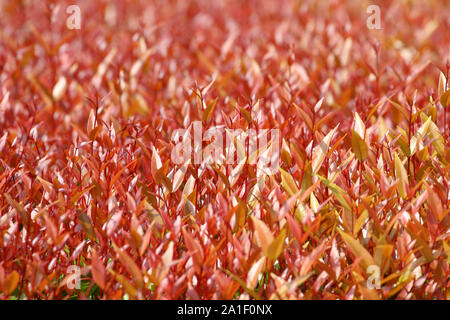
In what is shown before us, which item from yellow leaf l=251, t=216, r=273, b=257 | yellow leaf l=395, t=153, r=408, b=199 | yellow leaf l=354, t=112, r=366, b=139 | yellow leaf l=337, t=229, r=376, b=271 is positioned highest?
yellow leaf l=354, t=112, r=366, b=139

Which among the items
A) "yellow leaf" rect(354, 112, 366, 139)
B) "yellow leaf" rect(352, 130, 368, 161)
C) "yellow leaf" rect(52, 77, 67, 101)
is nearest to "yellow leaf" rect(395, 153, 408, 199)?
"yellow leaf" rect(352, 130, 368, 161)

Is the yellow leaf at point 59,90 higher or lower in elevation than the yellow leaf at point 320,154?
higher

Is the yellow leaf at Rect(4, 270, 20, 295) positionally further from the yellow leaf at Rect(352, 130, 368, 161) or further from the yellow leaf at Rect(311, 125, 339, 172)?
the yellow leaf at Rect(352, 130, 368, 161)

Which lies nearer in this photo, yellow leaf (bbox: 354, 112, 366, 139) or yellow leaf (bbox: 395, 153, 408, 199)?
yellow leaf (bbox: 395, 153, 408, 199)

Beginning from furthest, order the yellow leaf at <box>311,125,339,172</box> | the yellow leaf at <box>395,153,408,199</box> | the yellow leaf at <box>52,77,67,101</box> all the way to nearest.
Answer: the yellow leaf at <box>52,77,67,101</box>, the yellow leaf at <box>311,125,339,172</box>, the yellow leaf at <box>395,153,408,199</box>

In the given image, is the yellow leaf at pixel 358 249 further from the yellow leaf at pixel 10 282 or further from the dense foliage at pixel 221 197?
the yellow leaf at pixel 10 282

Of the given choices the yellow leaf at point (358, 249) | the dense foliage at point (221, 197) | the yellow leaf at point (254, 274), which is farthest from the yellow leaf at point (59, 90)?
the yellow leaf at point (358, 249)

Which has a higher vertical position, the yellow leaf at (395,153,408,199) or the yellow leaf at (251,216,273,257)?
the yellow leaf at (395,153,408,199)

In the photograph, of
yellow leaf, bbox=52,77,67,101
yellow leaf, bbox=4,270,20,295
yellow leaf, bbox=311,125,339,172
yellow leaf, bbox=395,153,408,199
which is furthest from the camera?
yellow leaf, bbox=52,77,67,101

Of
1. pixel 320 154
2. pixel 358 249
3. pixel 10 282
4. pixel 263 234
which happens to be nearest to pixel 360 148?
pixel 320 154

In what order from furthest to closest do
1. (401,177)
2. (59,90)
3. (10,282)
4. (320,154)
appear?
(59,90) < (320,154) < (401,177) < (10,282)

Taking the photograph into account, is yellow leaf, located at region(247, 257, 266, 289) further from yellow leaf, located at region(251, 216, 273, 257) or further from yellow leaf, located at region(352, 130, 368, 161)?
yellow leaf, located at region(352, 130, 368, 161)

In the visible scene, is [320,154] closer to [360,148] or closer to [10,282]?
[360,148]
